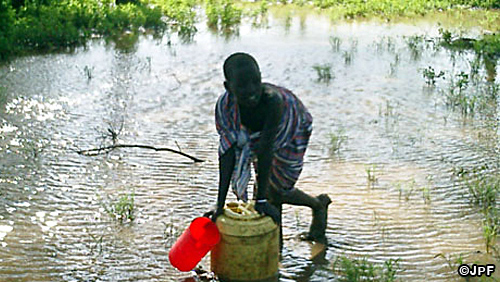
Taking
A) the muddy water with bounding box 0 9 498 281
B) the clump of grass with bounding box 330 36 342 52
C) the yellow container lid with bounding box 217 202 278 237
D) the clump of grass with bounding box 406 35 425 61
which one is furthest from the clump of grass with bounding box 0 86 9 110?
the clump of grass with bounding box 406 35 425 61

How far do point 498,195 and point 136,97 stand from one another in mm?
4135

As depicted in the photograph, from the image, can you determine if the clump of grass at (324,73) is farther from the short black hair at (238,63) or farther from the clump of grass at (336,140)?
the short black hair at (238,63)

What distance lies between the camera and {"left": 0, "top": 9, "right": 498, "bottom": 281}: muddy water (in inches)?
159

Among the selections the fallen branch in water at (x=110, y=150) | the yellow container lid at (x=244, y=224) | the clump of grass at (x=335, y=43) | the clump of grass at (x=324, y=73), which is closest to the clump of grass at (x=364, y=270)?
the yellow container lid at (x=244, y=224)

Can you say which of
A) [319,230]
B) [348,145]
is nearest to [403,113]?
[348,145]

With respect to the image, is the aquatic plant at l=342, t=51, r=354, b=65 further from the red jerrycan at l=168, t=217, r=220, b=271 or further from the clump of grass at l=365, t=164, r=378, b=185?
the red jerrycan at l=168, t=217, r=220, b=271

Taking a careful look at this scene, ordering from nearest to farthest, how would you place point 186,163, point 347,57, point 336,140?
1. point 186,163
2. point 336,140
3. point 347,57

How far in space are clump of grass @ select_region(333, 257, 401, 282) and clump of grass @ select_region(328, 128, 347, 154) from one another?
7.14 ft

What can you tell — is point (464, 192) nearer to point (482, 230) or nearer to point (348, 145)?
point (482, 230)

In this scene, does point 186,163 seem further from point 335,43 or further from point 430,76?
point 335,43

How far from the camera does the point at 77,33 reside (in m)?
10.8

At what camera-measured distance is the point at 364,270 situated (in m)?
3.70

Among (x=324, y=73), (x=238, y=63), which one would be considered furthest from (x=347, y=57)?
(x=238, y=63)

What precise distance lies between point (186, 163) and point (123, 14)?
309 inches
